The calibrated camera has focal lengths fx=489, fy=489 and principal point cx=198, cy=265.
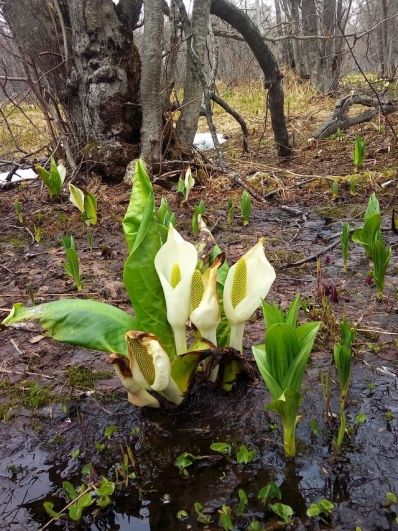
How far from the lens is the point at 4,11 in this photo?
167 inches

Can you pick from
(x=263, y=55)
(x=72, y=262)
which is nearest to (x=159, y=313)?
(x=72, y=262)

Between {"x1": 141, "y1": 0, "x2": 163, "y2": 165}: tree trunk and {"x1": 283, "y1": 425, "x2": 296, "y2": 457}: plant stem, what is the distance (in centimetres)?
315

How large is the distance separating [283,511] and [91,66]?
378 centimetres

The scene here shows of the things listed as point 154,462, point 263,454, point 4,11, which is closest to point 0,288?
point 154,462

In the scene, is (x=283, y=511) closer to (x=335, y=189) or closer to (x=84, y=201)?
(x=84, y=201)

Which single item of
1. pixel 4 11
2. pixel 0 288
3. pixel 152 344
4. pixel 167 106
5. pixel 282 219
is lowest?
pixel 282 219

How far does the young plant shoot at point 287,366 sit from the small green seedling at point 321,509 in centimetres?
15

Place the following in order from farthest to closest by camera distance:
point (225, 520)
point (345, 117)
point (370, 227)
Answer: point (345, 117) < point (370, 227) < point (225, 520)

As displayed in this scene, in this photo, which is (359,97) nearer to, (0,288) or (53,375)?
(0,288)

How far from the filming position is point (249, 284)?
128 cm

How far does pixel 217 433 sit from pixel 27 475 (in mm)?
496

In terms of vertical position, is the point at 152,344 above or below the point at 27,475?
above

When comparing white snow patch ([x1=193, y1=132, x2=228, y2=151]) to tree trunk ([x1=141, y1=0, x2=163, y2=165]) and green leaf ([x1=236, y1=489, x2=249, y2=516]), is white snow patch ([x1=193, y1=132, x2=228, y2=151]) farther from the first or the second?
green leaf ([x1=236, y1=489, x2=249, y2=516])

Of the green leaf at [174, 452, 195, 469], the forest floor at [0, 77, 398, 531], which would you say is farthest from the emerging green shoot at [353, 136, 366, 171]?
the green leaf at [174, 452, 195, 469]
